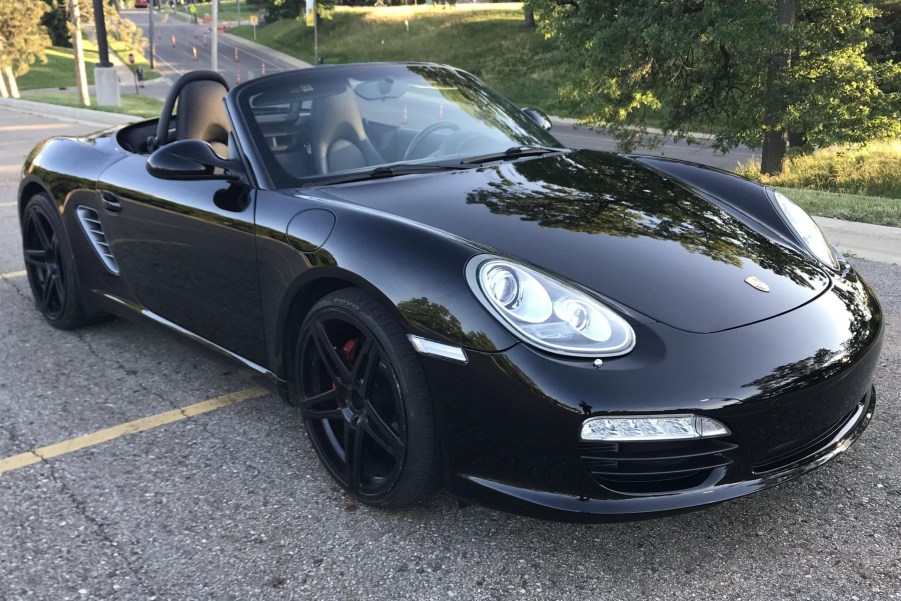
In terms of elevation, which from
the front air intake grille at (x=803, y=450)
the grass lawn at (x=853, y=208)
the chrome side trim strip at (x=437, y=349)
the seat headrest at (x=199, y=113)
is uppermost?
the seat headrest at (x=199, y=113)

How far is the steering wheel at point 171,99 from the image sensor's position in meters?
4.05

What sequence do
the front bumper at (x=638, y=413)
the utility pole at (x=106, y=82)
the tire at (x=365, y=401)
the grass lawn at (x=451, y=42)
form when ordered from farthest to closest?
the grass lawn at (x=451, y=42) < the utility pole at (x=106, y=82) < the tire at (x=365, y=401) < the front bumper at (x=638, y=413)

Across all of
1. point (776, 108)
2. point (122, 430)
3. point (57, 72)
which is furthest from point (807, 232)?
point (57, 72)

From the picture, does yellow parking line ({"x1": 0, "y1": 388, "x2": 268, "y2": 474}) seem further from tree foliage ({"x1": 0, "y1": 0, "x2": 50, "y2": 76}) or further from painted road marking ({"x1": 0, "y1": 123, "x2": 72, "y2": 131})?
tree foliage ({"x1": 0, "y1": 0, "x2": 50, "y2": 76})

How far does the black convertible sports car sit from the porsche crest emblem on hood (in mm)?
16

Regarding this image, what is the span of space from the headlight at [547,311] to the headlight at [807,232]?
1.10 meters

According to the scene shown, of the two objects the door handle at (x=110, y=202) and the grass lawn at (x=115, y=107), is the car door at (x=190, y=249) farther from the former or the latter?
the grass lawn at (x=115, y=107)

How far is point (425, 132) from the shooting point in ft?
11.0

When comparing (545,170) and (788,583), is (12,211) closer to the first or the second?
(545,170)

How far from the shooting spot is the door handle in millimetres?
3641

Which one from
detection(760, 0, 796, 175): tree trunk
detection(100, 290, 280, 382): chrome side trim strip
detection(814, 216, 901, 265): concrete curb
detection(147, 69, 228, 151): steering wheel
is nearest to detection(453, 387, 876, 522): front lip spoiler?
detection(100, 290, 280, 382): chrome side trim strip

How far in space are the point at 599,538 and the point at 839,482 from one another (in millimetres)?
881

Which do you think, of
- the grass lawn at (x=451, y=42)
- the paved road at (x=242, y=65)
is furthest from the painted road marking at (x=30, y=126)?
the grass lawn at (x=451, y=42)

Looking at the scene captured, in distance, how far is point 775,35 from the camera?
15.3 meters
